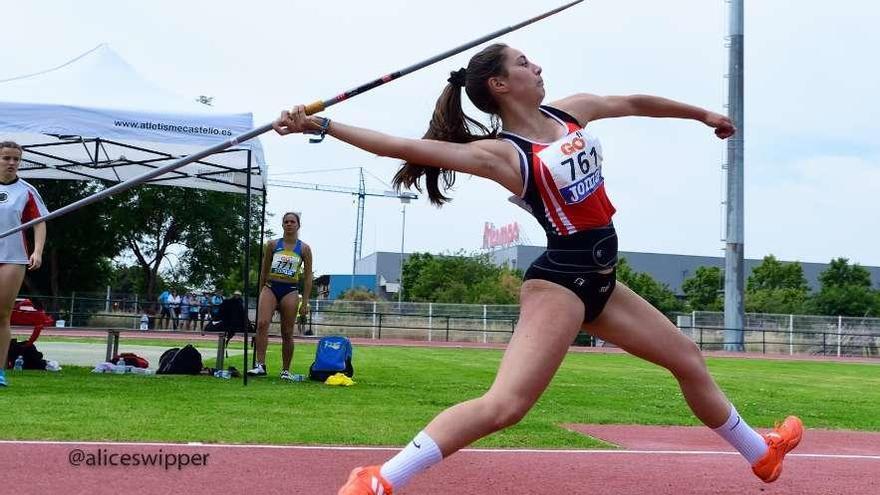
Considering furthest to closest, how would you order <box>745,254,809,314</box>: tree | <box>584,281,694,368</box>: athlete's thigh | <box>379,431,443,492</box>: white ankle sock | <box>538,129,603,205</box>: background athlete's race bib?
<box>745,254,809,314</box>: tree, <box>584,281,694,368</box>: athlete's thigh, <box>538,129,603,205</box>: background athlete's race bib, <box>379,431,443,492</box>: white ankle sock

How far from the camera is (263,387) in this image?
977cm

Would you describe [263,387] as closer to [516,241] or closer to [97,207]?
[97,207]

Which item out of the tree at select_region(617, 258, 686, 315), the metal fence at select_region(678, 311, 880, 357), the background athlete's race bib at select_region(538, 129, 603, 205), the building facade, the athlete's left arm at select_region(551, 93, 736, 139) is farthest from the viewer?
the building facade

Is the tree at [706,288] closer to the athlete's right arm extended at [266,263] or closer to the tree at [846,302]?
the tree at [846,302]

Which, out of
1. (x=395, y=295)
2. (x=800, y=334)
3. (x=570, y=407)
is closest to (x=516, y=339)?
(x=570, y=407)

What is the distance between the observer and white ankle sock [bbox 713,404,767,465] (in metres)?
4.40

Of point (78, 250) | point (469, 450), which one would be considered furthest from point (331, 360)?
point (78, 250)

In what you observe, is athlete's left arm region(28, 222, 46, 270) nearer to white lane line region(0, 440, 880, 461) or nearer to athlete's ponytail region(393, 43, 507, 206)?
white lane line region(0, 440, 880, 461)

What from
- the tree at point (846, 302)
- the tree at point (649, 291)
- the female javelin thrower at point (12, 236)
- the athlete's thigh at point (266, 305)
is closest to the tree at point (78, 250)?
the tree at point (649, 291)

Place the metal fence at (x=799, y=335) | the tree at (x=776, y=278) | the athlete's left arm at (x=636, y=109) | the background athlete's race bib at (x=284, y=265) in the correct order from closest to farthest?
the athlete's left arm at (x=636, y=109) < the background athlete's race bib at (x=284, y=265) < the metal fence at (x=799, y=335) < the tree at (x=776, y=278)

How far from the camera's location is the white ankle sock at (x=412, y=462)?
352cm

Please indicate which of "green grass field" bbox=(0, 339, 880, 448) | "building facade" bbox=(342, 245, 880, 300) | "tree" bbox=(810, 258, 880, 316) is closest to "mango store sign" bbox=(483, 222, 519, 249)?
"building facade" bbox=(342, 245, 880, 300)

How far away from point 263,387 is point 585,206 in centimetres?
649

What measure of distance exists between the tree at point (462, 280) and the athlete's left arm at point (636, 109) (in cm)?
4860
